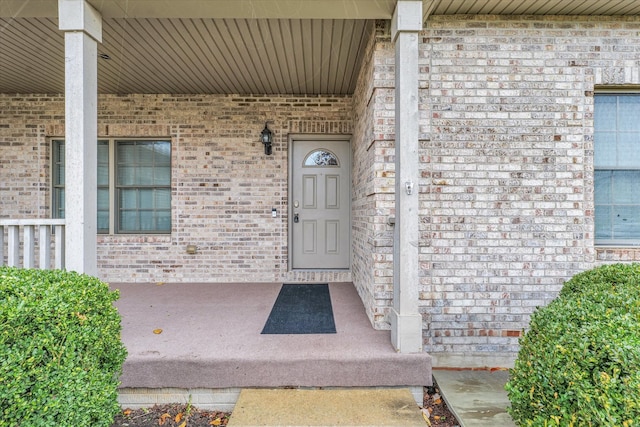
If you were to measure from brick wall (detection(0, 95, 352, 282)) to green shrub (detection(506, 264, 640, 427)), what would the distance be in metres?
2.99

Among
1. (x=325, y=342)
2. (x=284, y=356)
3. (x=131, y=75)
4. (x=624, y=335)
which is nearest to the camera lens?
(x=624, y=335)

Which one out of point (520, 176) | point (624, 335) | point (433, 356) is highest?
point (520, 176)

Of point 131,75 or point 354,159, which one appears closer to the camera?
point 131,75

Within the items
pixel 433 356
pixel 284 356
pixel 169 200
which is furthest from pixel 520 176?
pixel 169 200

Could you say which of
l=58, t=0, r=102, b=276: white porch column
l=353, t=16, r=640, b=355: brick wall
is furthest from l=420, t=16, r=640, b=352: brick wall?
l=58, t=0, r=102, b=276: white porch column

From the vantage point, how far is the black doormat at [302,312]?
2.88 meters

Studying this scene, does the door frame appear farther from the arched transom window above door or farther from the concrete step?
the concrete step

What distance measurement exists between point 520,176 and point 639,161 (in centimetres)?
117

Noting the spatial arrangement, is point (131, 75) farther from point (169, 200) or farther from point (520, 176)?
point (520, 176)

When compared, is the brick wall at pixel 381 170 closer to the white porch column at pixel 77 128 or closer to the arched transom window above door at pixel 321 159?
the arched transom window above door at pixel 321 159

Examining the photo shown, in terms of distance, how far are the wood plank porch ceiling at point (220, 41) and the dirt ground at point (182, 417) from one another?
2.78 meters

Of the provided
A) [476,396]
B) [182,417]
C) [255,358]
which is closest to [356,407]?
[255,358]

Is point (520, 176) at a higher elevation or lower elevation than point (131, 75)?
lower

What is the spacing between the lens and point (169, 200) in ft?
15.6
